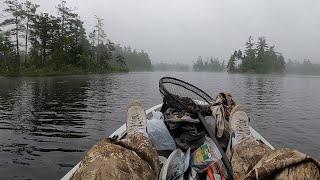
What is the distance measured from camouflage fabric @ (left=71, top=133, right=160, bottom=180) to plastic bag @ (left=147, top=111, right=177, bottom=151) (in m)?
1.49

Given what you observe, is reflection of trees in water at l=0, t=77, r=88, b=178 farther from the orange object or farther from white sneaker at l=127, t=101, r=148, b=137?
the orange object

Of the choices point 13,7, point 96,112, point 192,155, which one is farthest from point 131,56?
point 192,155

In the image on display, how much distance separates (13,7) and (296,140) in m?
63.7

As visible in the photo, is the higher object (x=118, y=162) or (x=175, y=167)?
(x=118, y=162)

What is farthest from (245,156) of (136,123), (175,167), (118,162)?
(136,123)

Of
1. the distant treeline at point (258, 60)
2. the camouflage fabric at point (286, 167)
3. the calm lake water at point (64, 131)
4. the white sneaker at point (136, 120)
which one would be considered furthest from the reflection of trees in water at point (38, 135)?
the distant treeline at point (258, 60)

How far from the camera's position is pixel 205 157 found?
4.73 meters

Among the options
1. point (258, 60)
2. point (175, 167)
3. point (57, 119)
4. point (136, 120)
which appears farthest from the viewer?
point (258, 60)

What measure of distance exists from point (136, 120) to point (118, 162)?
2.20m

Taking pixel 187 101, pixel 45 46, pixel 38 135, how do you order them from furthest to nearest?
pixel 45 46
pixel 38 135
pixel 187 101

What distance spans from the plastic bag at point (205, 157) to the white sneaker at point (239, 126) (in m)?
0.31

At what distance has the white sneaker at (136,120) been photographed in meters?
5.38

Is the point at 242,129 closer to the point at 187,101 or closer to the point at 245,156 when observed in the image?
the point at 245,156

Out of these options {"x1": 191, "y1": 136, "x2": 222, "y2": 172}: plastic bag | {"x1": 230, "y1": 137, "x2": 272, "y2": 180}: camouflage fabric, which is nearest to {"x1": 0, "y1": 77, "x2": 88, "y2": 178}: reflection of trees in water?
{"x1": 191, "y1": 136, "x2": 222, "y2": 172}: plastic bag
